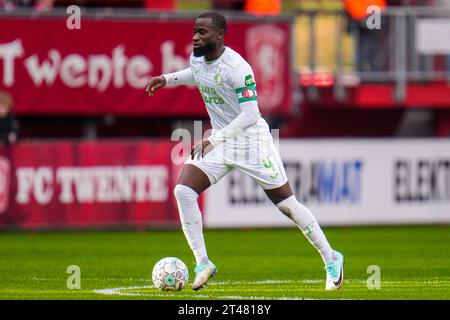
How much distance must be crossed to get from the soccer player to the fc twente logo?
30.3ft

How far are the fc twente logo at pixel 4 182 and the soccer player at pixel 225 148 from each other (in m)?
9.23

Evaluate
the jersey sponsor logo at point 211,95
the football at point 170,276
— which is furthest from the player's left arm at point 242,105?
the football at point 170,276

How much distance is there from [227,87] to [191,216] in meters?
1.26

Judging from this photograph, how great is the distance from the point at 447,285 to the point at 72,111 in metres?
13.5

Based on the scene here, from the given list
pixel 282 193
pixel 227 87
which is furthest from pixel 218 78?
pixel 282 193

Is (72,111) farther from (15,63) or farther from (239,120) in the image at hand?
(239,120)

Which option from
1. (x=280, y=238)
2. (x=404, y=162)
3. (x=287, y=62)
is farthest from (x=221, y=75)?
(x=287, y=62)

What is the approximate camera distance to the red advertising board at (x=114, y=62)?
2456cm

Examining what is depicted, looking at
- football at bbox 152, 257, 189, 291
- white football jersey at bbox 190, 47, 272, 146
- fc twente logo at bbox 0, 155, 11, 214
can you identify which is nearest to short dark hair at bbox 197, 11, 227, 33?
white football jersey at bbox 190, 47, 272, 146

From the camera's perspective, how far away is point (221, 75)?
12.1 m

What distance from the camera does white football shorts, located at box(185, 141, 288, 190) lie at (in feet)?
40.2

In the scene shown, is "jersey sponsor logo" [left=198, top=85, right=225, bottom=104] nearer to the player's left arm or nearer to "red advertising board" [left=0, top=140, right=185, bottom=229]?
the player's left arm

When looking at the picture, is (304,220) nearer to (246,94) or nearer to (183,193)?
(183,193)

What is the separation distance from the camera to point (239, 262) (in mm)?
16359
